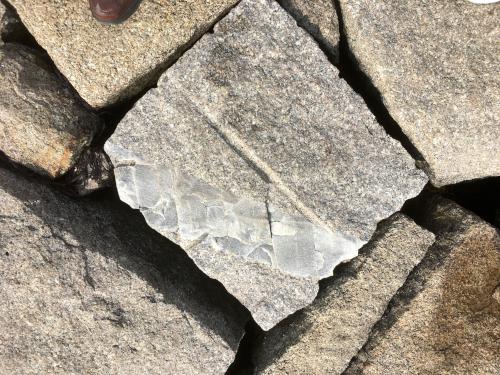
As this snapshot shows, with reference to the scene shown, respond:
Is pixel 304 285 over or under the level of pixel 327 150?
under

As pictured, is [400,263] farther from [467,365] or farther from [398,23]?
[398,23]

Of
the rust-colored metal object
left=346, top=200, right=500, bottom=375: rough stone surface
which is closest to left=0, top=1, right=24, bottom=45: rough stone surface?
the rust-colored metal object

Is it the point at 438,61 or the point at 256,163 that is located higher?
the point at 256,163

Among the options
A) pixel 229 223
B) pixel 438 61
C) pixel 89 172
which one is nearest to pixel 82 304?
pixel 89 172

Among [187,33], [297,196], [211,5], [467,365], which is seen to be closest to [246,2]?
[211,5]

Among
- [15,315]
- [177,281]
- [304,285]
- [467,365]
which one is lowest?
[467,365]

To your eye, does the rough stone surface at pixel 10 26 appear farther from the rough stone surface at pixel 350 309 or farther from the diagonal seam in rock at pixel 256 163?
the rough stone surface at pixel 350 309

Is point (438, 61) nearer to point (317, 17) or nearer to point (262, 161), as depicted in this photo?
point (317, 17)
